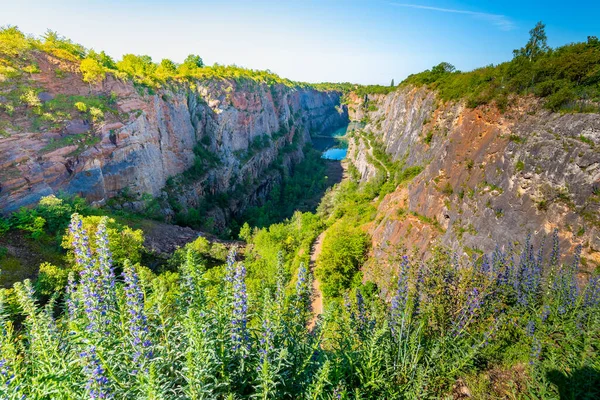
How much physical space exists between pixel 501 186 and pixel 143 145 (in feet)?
120

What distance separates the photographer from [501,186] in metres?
18.6

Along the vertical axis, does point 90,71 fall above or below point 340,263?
above

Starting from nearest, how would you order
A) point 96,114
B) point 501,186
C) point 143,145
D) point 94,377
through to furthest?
point 94,377 < point 501,186 < point 96,114 < point 143,145

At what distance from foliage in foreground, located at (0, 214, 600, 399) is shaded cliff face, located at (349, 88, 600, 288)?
238 centimetres

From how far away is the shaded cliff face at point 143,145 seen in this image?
2552 centimetres

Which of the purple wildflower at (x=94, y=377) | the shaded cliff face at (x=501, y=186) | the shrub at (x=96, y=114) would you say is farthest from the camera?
the shrub at (x=96, y=114)

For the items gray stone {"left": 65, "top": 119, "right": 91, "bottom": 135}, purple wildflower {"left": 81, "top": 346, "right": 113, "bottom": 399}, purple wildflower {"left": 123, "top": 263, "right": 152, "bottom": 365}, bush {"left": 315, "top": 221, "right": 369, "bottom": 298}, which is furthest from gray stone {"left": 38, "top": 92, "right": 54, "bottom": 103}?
purple wildflower {"left": 81, "top": 346, "right": 113, "bottom": 399}

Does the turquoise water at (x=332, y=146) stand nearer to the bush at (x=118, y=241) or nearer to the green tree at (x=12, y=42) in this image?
the green tree at (x=12, y=42)

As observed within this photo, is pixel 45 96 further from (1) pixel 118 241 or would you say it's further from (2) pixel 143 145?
(1) pixel 118 241

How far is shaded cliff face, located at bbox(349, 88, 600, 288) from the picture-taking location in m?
14.3

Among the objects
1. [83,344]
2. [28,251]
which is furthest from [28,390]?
[28,251]

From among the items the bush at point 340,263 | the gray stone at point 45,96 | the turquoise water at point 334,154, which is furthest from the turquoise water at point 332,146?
the gray stone at point 45,96

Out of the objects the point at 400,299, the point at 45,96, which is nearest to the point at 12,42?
the point at 45,96

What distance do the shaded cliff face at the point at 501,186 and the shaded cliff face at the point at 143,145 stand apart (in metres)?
28.1
